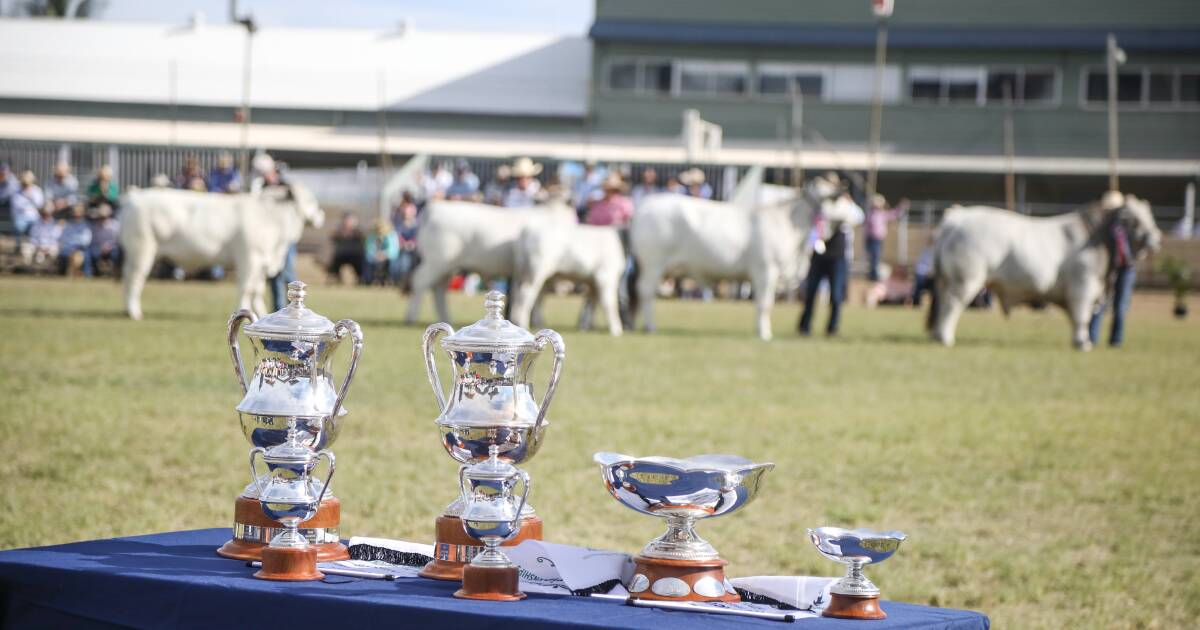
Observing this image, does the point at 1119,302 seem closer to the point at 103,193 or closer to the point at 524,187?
the point at 524,187

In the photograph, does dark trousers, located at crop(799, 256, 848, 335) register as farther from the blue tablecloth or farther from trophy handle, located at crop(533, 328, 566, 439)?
the blue tablecloth

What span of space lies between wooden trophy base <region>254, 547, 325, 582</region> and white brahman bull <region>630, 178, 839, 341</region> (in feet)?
58.2

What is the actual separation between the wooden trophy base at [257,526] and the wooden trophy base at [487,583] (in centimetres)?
59

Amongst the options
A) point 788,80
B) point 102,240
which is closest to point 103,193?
point 102,240

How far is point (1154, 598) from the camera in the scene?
6340 millimetres

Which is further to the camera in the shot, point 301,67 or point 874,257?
point 301,67

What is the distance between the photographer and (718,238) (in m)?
21.4

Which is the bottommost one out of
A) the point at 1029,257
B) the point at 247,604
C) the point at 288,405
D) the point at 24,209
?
the point at 247,604

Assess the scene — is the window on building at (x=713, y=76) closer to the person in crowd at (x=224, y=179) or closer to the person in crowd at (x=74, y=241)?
the person in crowd at (x=224, y=179)

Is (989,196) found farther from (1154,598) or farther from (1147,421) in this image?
(1154,598)

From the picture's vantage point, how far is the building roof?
4912cm

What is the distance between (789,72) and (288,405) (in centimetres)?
4707

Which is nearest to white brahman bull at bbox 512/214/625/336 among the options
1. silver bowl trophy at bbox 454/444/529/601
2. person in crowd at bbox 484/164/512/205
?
person in crowd at bbox 484/164/512/205

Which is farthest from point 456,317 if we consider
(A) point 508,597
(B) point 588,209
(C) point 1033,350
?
(A) point 508,597
